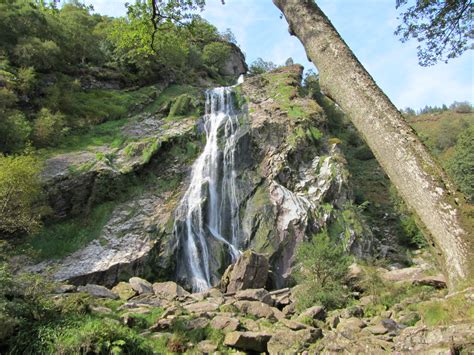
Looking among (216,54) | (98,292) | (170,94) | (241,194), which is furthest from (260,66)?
(98,292)

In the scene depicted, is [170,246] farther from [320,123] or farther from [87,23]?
[87,23]

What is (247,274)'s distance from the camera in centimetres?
1396

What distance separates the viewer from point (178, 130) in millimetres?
23578

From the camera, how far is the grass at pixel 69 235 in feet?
52.1

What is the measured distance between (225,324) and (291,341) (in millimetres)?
1596

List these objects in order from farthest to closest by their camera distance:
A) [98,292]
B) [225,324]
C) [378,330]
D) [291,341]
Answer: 1. [98,292]
2. [225,324]
3. [378,330]
4. [291,341]

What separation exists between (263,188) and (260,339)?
49.2 ft

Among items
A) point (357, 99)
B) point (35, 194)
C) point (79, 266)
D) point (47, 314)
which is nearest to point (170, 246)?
point (79, 266)

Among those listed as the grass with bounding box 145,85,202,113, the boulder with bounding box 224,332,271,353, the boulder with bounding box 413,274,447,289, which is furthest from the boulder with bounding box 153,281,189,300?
the grass with bounding box 145,85,202,113

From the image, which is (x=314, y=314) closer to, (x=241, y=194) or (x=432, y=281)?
(x=432, y=281)

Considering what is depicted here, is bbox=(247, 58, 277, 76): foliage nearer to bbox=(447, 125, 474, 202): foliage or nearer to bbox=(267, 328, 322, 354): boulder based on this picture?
bbox=(447, 125, 474, 202): foliage

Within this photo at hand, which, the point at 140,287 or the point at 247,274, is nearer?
the point at 140,287

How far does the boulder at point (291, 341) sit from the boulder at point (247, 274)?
26.1ft

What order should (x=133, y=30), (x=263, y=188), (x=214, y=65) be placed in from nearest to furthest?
(x=133, y=30) < (x=263, y=188) < (x=214, y=65)
